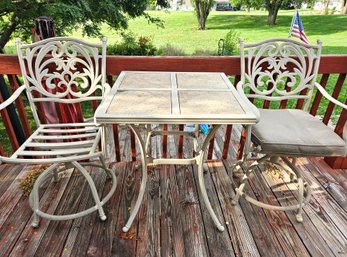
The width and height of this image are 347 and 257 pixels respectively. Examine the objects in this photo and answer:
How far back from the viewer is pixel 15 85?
195 cm

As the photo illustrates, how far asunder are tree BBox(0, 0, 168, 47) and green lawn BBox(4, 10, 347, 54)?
7116mm

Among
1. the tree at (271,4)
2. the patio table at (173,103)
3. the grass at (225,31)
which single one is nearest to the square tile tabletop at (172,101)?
the patio table at (173,103)

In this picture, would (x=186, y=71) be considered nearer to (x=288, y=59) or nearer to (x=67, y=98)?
(x=288, y=59)

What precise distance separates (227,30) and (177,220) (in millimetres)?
18994

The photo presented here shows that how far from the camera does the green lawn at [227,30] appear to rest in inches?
529

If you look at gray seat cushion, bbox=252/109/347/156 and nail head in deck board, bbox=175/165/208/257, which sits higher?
gray seat cushion, bbox=252/109/347/156

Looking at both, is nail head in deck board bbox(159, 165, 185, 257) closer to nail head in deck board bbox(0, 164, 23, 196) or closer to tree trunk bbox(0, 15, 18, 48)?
nail head in deck board bbox(0, 164, 23, 196)

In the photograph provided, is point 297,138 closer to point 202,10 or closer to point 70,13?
point 70,13

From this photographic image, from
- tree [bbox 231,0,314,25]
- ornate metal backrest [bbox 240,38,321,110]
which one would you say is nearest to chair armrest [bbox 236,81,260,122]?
ornate metal backrest [bbox 240,38,321,110]

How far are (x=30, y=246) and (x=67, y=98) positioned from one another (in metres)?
1.06

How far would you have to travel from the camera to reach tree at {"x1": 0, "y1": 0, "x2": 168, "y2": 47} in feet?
12.4

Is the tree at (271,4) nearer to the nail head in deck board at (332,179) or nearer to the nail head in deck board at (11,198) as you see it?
the nail head in deck board at (332,179)

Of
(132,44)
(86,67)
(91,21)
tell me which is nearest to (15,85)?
(86,67)

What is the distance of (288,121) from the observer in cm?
174
